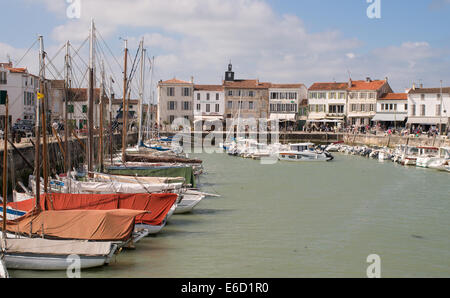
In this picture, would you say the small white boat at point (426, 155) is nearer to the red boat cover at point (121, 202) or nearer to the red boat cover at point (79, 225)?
the red boat cover at point (121, 202)

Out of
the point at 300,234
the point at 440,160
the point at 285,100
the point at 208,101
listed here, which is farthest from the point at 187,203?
the point at 285,100

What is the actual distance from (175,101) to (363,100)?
3132 centimetres

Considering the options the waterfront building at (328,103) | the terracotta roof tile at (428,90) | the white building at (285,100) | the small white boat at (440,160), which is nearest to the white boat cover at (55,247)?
the small white boat at (440,160)

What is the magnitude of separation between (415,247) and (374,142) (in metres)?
56.0

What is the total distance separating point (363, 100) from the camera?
88.6m

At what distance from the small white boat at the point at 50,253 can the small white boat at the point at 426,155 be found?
129 feet

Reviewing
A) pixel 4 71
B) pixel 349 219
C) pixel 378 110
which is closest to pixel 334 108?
pixel 378 110

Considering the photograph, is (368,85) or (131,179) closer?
(131,179)

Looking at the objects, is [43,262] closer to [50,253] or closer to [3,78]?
[50,253]

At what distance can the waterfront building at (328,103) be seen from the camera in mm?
89875

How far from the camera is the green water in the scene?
17516 mm

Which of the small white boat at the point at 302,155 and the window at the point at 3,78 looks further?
the window at the point at 3,78

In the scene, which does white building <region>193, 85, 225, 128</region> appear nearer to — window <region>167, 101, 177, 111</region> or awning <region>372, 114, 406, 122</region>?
window <region>167, 101, 177, 111</region>

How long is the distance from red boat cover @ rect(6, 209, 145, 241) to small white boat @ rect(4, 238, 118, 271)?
0.91m
